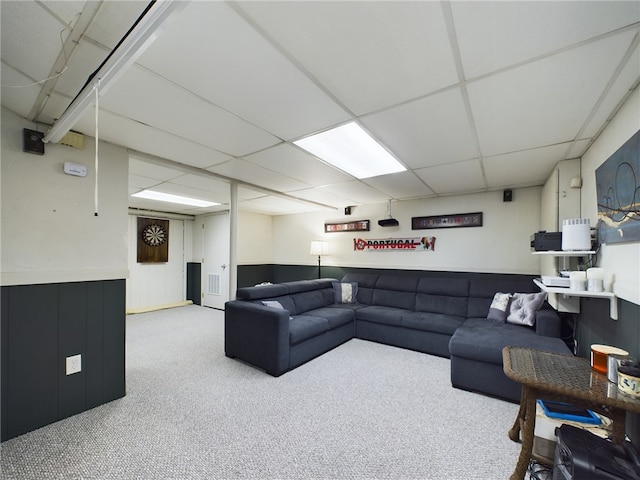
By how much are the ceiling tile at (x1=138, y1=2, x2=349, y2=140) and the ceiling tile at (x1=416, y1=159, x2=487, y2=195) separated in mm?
1689

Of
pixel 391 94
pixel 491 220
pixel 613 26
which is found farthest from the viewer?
pixel 491 220

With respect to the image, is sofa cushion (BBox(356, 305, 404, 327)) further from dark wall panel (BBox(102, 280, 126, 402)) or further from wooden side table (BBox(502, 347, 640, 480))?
dark wall panel (BBox(102, 280, 126, 402))

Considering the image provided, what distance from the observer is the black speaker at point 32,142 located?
1958 mm

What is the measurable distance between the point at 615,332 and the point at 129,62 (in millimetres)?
3240

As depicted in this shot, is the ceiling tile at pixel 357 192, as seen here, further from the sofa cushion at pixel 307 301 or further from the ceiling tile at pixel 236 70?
the ceiling tile at pixel 236 70

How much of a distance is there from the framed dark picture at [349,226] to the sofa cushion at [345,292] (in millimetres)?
1170

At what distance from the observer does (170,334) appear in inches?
169

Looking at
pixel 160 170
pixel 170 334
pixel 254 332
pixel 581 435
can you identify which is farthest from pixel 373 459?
pixel 170 334

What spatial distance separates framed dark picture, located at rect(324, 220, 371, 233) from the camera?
536 centimetres

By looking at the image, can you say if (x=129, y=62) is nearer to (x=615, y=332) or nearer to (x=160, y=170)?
(x=160, y=170)

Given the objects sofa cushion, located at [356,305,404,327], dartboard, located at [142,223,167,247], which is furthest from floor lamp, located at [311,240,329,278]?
dartboard, located at [142,223,167,247]

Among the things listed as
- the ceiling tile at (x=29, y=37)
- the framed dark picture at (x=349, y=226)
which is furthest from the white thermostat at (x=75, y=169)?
the framed dark picture at (x=349, y=226)

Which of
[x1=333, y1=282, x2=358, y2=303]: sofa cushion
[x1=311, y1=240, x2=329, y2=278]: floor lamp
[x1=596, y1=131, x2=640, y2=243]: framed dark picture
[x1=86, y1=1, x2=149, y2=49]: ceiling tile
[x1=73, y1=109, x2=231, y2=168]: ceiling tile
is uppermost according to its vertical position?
[x1=86, y1=1, x2=149, y2=49]: ceiling tile

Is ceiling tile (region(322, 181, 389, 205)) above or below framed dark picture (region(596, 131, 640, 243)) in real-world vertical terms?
above
